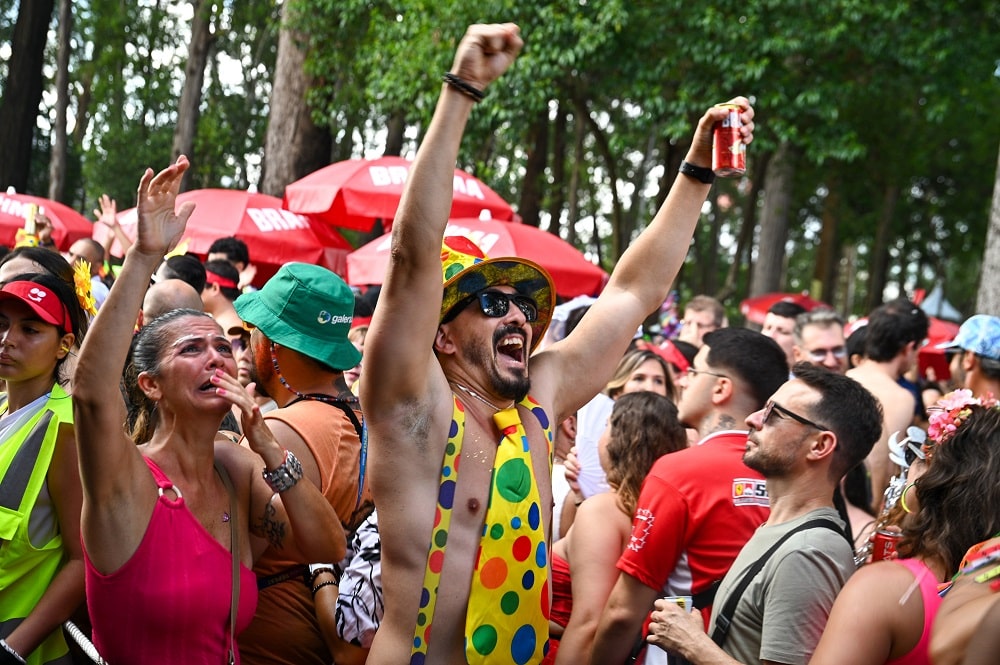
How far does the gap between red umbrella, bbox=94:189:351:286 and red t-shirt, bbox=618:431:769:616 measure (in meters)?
6.81

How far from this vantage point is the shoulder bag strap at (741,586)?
336 centimetres

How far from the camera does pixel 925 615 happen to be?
280 centimetres

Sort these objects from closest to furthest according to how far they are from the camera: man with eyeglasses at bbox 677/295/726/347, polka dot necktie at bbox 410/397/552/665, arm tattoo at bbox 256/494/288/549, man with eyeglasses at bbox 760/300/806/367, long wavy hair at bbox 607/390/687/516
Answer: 1. polka dot necktie at bbox 410/397/552/665
2. arm tattoo at bbox 256/494/288/549
3. long wavy hair at bbox 607/390/687/516
4. man with eyeglasses at bbox 760/300/806/367
5. man with eyeglasses at bbox 677/295/726/347

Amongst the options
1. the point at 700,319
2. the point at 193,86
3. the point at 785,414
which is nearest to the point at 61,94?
the point at 193,86

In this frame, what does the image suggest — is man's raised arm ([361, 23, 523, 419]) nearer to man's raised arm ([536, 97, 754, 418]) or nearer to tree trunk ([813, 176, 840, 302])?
man's raised arm ([536, 97, 754, 418])

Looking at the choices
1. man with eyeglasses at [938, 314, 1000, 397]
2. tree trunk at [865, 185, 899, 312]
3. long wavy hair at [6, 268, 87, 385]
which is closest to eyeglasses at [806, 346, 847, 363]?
man with eyeglasses at [938, 314, 1000, 397]

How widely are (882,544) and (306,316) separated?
2.23 metres

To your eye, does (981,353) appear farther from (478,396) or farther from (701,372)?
(478,396)

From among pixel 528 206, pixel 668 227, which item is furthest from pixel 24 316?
pixel 528 206

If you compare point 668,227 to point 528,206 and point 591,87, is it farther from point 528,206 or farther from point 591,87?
point 528,206

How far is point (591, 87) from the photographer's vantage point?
15.3m

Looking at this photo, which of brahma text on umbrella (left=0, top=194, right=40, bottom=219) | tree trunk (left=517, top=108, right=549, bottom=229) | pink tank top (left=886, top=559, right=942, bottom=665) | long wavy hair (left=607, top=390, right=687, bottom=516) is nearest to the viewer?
pink tank top (left=886, top=559, right=942, bottom=665)

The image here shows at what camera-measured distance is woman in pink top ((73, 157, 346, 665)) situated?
2975 millimetres

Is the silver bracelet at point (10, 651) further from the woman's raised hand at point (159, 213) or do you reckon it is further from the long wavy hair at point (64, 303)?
the woman's raised hand at point (159, 213)
